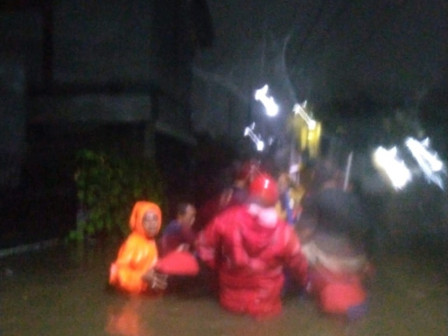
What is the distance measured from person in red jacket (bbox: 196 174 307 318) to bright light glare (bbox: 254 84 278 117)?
26.0 meters

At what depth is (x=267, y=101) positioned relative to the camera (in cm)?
3850

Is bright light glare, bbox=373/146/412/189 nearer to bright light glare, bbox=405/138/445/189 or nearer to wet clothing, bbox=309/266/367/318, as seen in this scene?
A: bright light glare, bbox=405/138/445/189

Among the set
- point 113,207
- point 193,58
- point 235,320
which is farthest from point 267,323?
point 193,58

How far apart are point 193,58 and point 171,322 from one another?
21935 mm

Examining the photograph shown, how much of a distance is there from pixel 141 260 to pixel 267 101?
28.7 m

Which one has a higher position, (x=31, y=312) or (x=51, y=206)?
(x=51, y=206)

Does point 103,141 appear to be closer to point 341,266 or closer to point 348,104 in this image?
point 341,266

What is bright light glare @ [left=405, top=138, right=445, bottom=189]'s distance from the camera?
31.0 metres

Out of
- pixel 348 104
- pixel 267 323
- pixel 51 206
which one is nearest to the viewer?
pixel 267 323

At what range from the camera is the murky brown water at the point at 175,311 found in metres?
8.88

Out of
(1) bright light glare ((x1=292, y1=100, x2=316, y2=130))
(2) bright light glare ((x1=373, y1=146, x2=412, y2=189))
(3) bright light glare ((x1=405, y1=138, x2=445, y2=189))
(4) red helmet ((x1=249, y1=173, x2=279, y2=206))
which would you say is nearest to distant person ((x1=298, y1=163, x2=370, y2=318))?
(4) red helmet ((x1=249, y1=173, x2=279, y2=206))

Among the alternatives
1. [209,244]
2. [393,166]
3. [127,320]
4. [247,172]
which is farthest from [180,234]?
[393,166]

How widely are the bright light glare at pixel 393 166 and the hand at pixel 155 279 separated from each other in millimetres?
19483

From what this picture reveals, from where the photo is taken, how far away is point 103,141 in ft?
73.5
